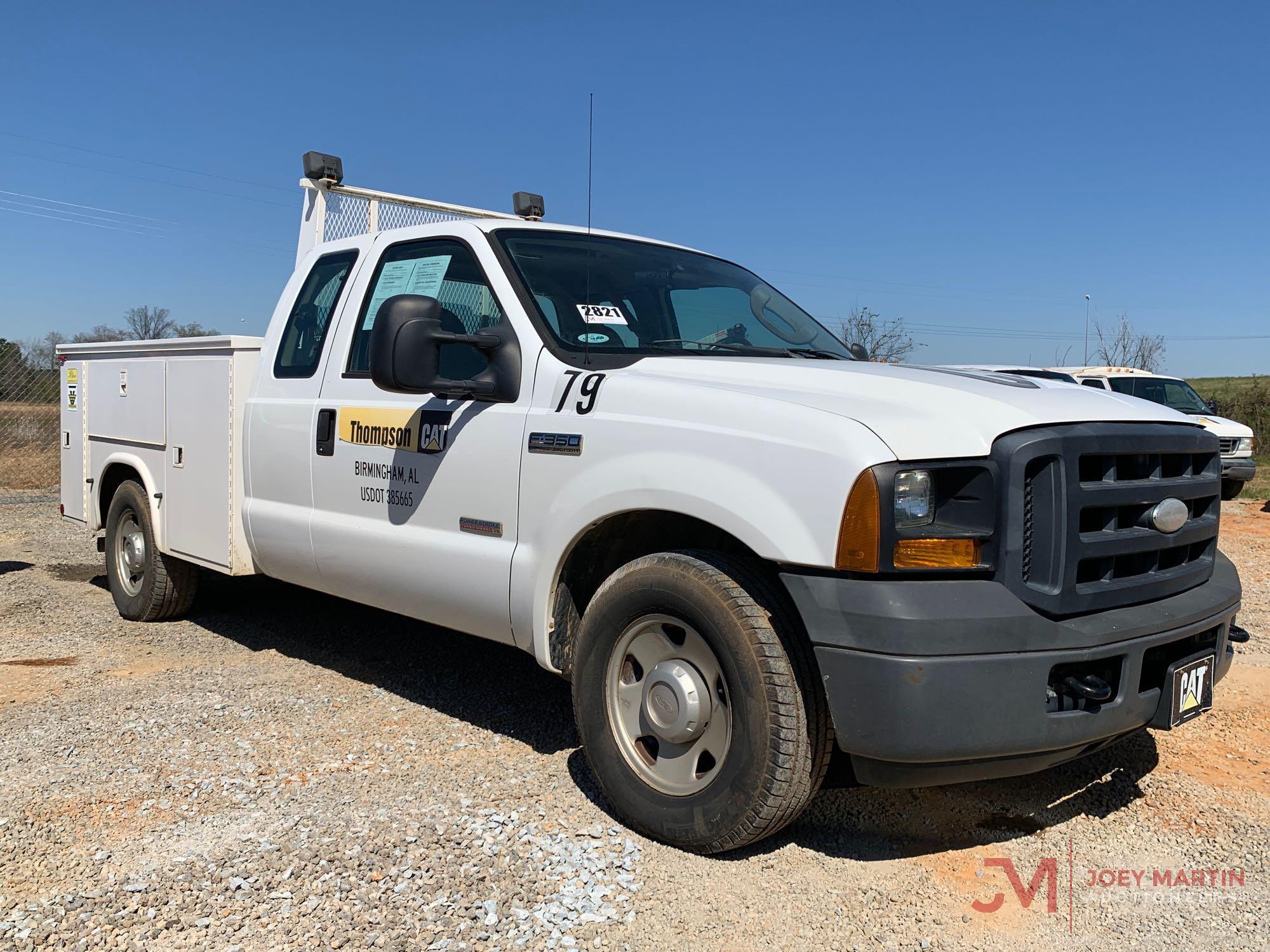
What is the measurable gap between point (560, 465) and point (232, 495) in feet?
7.82

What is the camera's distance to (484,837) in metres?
3.39

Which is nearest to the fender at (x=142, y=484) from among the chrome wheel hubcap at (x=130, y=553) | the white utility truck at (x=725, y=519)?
the chrome wheel hubcap at (x=130, y=553)

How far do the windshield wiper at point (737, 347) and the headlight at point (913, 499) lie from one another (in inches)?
53.7

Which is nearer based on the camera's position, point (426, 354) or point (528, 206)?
point (426, 354)

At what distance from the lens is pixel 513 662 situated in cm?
555

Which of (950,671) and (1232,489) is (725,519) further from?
(1232,489)

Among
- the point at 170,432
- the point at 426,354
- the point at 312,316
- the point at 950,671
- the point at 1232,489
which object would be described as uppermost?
the point at 312,316

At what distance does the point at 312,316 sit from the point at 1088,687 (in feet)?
12.1

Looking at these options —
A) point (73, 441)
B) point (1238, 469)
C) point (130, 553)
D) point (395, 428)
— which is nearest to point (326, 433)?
point (395, 428)

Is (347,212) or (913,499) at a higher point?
(347,212)

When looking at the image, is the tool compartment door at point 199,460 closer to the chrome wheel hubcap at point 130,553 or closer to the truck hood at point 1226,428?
the chrome wheel hubcap at point 130,553

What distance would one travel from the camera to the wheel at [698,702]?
9.85ft

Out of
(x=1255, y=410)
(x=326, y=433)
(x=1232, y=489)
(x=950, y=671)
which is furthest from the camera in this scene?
(x=1255, y=410)

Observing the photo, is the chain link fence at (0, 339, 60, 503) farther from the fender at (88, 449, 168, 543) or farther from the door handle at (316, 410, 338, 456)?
the door handle at (316, 410, 338, 456)
